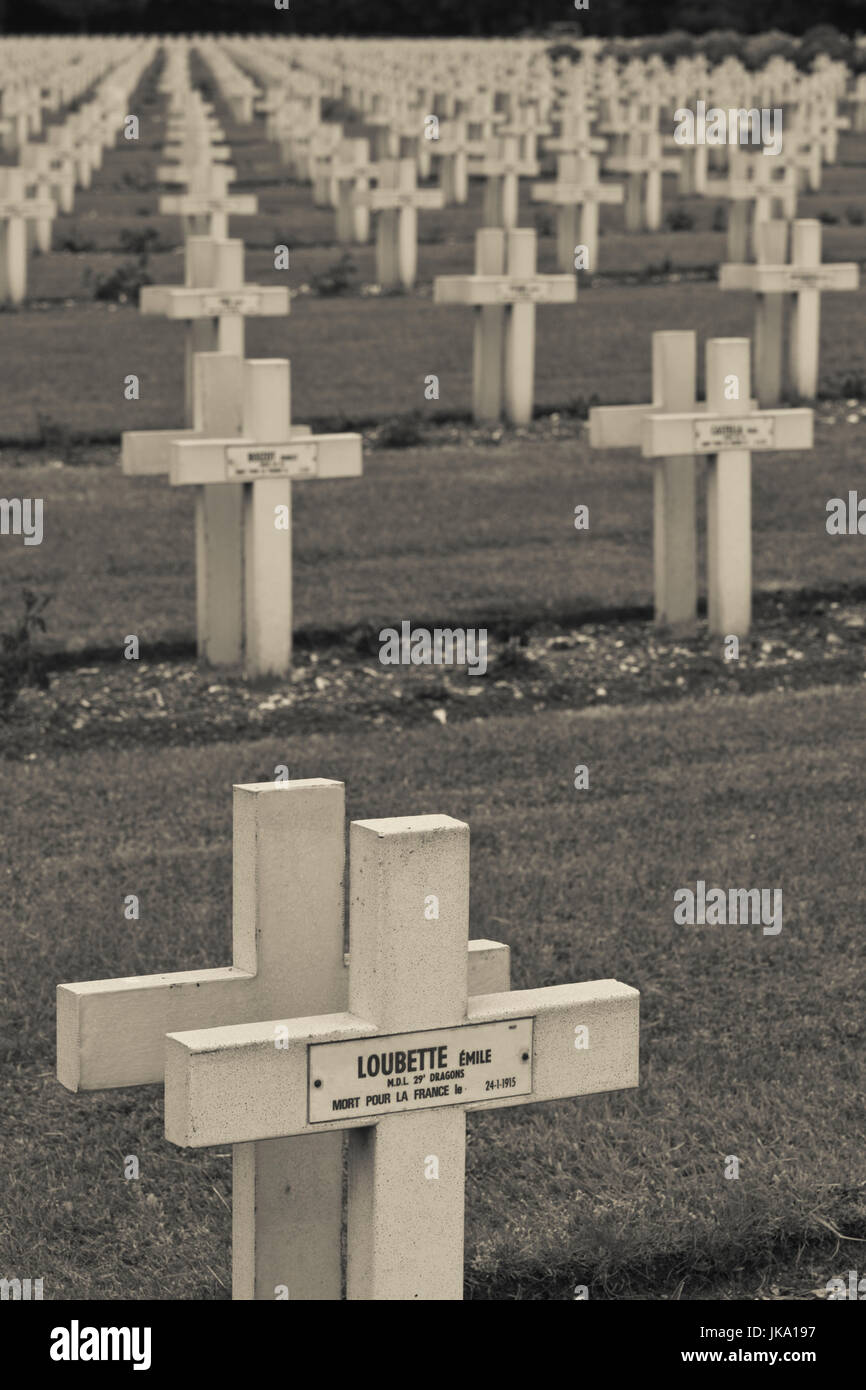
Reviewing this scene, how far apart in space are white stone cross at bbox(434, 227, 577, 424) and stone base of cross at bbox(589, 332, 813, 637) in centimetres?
393

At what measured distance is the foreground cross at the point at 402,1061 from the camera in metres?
3.03

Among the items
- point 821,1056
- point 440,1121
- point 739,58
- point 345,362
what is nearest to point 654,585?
point 821,1056

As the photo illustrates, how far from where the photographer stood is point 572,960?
588 cm

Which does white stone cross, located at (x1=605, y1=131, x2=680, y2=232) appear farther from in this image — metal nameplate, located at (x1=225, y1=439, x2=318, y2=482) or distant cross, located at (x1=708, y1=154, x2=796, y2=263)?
metal nameplate, located at (x1=225, y1=439, x2=318, y2=482)

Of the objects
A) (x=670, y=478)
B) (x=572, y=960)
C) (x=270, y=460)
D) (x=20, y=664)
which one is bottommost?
(x=572, y=960)

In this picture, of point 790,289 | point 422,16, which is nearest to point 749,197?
point 790,289

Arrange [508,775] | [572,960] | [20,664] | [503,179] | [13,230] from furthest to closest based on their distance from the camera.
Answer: [503,179] < [13,230] < [20,664] < [508,775] < [572,960]

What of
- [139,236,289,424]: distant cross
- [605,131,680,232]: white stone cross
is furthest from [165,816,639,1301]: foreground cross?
[605,131,680,232]: white stone cross

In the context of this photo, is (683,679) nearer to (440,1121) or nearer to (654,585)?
(654,585)

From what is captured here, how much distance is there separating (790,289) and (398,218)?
17.6 ft

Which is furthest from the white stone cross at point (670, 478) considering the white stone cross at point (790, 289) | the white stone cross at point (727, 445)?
the white stone cross at point (790, 289)

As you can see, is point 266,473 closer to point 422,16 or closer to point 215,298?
point 215,298

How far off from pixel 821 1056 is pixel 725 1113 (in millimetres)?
443

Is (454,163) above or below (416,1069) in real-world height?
above
